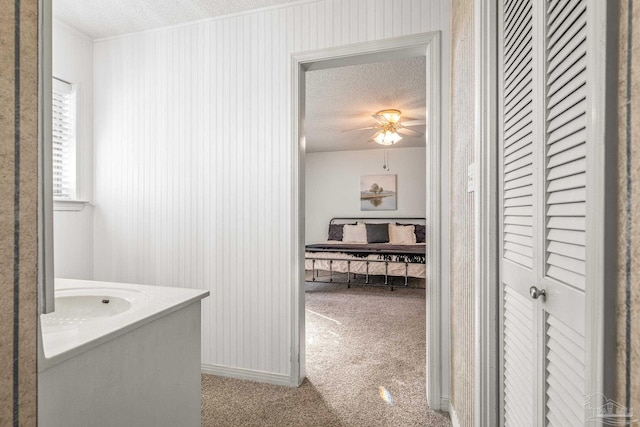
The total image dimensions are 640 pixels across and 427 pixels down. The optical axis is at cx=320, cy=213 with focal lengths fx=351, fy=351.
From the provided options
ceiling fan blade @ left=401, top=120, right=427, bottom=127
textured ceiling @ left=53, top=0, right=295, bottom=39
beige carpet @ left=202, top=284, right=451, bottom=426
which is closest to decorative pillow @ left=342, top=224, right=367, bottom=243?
ceiling fan blade @ left=401, top=120, right=427, bottom=127

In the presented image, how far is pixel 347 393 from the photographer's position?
2.18 metres

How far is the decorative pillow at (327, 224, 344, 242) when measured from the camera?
6959 millimetres

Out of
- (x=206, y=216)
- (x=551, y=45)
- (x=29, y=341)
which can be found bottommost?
(x=29, y=341)

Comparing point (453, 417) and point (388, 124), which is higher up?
point (388, 124)

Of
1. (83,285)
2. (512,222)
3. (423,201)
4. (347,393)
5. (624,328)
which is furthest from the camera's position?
(423,201)

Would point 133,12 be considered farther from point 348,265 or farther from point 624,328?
point 348,265

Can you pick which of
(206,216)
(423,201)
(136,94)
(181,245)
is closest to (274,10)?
(136,94)

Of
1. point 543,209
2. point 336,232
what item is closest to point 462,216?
point 543,209

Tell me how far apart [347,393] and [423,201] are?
5.15m

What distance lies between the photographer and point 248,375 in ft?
7.77

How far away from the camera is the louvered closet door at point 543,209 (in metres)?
0.69

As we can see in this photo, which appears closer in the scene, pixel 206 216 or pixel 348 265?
pixel 206 216

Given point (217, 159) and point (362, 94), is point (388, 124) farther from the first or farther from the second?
point (217, 159)

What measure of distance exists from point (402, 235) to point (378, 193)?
1.03 metres
